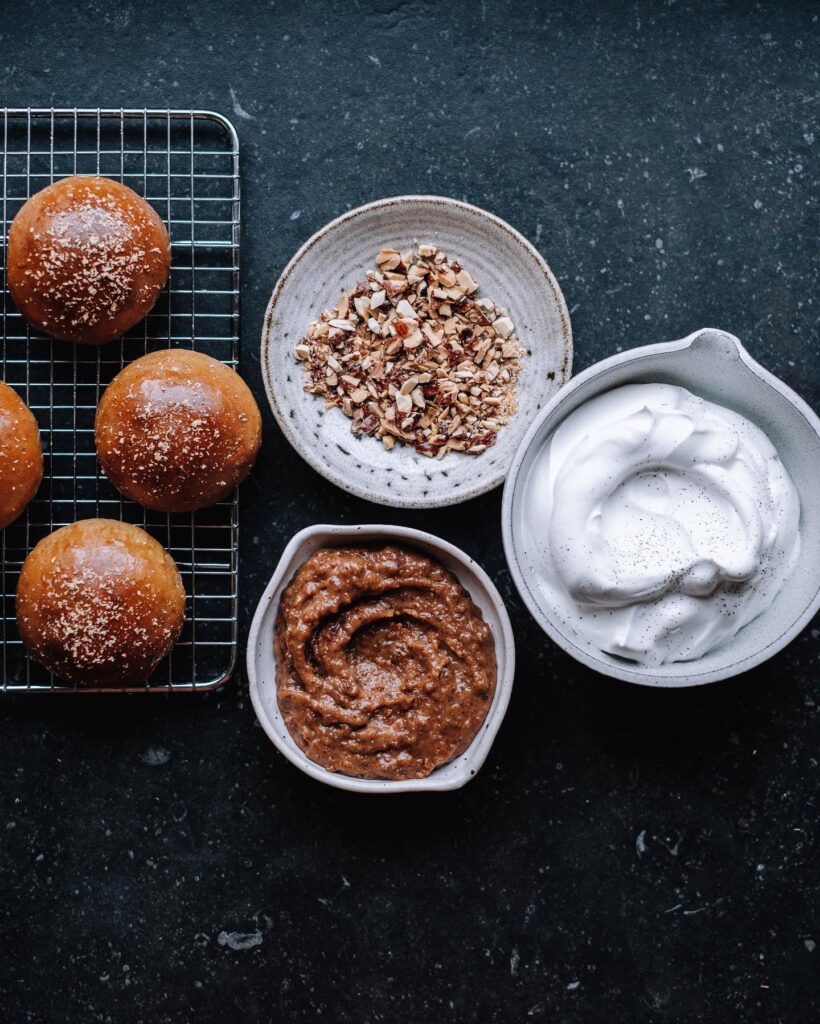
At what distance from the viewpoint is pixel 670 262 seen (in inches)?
71.1

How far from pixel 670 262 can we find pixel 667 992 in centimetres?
144

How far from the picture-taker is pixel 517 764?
1.81m

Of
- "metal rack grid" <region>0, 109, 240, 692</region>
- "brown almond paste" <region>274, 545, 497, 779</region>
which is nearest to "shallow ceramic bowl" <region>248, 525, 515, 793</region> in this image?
"brown almond paste" <region>274, 545, 497, 779</region>

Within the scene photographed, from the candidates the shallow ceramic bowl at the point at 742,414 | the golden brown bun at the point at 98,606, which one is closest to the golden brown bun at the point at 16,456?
the golden brown bun at the point at 98,606

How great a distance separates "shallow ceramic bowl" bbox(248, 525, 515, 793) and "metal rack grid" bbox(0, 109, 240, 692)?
0.15m

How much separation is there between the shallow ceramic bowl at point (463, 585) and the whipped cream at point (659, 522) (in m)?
0.20

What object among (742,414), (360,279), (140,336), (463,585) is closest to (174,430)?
(140,336)

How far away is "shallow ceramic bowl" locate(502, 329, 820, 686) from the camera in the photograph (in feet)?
4.63

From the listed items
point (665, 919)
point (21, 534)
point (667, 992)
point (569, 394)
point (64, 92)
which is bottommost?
point (667, 992)

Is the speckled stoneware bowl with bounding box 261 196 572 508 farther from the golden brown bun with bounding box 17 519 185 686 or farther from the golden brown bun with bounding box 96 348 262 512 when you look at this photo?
the golden brown bun with bounding box 17 519 185 686

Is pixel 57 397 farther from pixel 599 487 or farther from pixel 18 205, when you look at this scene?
pixel 599 487

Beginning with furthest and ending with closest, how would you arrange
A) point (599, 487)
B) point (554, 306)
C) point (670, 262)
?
point (670, 262)
point (554, 306)
point (599, 487)

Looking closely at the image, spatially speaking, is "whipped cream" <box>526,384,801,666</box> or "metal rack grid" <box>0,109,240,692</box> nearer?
"whipped cream" <box>526,384,801,666</box>

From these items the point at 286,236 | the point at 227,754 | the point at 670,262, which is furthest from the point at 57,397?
the point at 670,262
